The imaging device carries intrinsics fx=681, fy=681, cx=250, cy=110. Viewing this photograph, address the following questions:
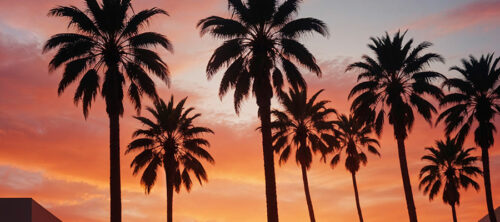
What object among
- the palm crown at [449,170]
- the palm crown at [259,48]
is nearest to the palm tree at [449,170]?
the palm crown at [449,170]

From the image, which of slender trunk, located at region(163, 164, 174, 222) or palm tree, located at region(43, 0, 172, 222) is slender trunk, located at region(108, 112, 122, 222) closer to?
palm tree, located at region(43, 0, 172, 222)

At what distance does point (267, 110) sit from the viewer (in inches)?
1467

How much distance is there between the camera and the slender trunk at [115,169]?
3338 cm

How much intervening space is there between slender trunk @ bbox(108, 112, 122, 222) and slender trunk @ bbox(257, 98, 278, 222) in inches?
303

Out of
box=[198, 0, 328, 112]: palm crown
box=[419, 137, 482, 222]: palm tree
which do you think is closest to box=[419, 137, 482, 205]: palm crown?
box=[419, 137, 482, 222]: palm tree

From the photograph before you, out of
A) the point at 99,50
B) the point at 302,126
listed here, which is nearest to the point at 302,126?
the point at 302,126

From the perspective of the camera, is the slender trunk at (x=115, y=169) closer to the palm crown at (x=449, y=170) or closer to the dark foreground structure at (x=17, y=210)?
the dark foreground structure at (x=17, y=210)

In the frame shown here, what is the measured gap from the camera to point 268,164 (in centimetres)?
3609

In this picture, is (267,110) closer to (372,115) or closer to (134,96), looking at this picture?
(134,96)

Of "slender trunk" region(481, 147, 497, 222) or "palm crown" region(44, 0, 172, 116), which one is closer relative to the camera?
"palm crown" region(44, 0, 172, 116)

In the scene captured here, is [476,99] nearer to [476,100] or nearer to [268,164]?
[476,100]

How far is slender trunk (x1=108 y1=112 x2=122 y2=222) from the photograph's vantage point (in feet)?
109

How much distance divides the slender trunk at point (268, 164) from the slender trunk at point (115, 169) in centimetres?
769

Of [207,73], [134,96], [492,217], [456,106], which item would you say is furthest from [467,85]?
[134,96]
